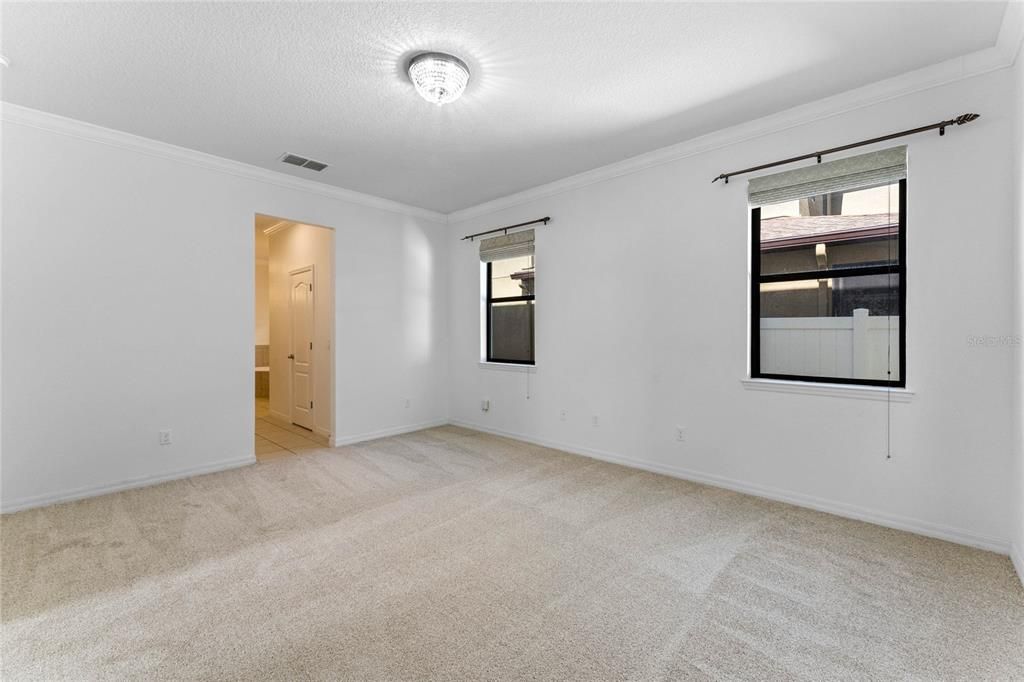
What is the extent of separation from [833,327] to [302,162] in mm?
4418

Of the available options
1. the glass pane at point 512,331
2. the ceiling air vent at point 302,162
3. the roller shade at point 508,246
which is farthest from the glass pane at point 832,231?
the ceiling air vent at point 302,162

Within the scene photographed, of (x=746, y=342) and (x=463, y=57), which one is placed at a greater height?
(x=463, y=57)

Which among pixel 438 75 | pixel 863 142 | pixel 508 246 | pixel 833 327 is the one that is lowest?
pixel 833 327

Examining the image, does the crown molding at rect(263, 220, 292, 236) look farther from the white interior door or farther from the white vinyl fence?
the white vinyl fence

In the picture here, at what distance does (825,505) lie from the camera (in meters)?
3.04

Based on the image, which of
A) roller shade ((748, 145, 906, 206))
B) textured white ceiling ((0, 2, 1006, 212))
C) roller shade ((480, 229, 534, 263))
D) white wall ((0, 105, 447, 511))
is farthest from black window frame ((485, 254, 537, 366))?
roller shade ((748, 145, 906, 206))

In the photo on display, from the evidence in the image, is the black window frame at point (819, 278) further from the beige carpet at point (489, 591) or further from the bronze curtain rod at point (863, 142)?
the beige carpet at point (489, 591)

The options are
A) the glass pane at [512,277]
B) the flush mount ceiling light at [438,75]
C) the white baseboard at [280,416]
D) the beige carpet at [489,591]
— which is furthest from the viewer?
the white baseboard at [280,416]

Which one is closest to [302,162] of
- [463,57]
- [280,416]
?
[463,57]

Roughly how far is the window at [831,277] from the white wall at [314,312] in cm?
409

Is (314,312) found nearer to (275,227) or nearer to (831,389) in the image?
(275,227)

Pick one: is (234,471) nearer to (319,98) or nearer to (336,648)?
(336,648)

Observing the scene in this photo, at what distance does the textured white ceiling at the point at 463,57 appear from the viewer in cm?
221

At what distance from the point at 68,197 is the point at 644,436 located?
4766mm
